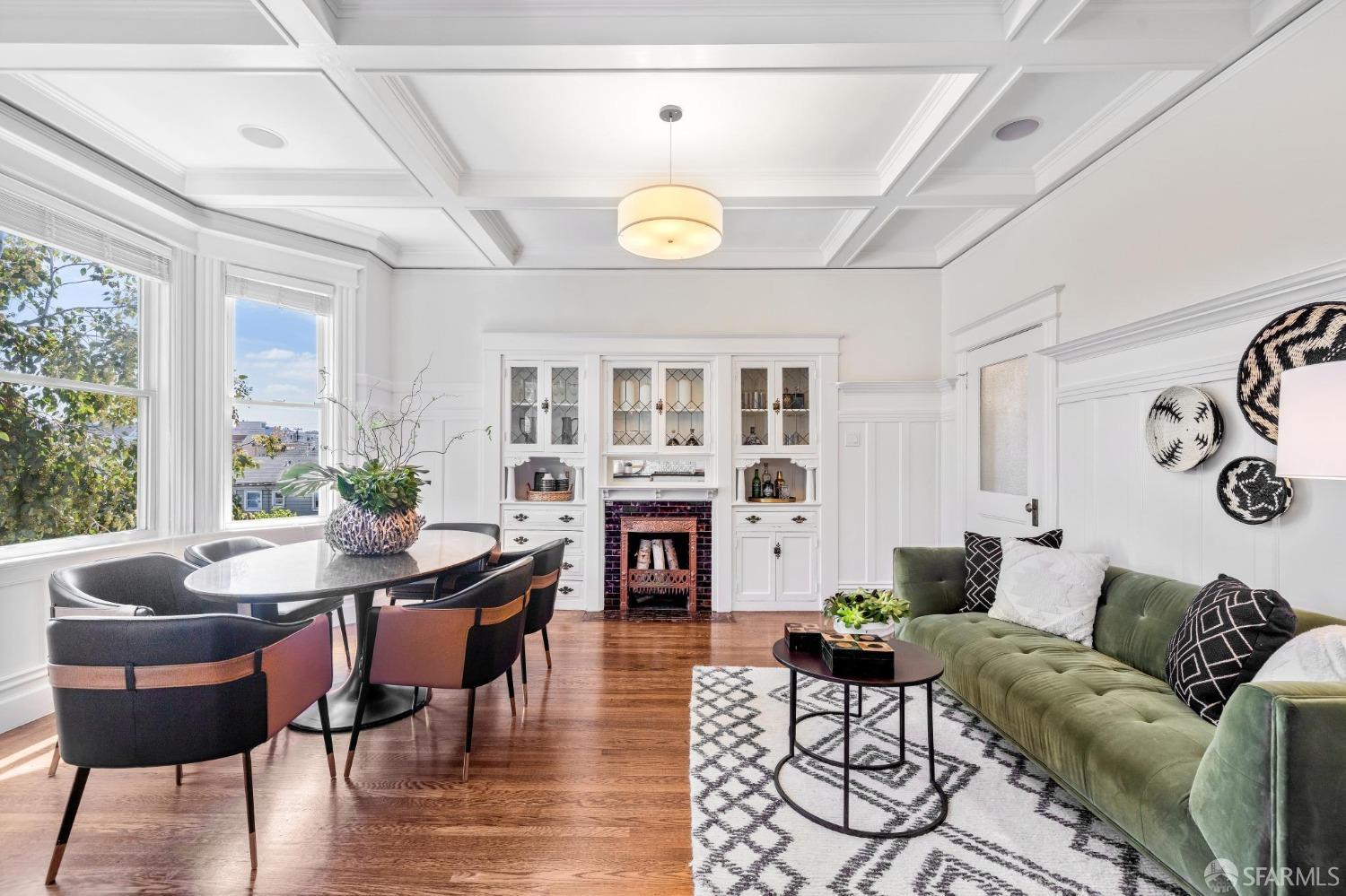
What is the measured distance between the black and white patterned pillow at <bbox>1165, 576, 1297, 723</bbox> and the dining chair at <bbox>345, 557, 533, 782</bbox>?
251 cm

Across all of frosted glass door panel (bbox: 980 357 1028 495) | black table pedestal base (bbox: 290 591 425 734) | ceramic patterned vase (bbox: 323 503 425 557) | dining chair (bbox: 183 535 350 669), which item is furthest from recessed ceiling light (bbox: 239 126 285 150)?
frosted glass door panel (bbox: 980 357 1028 495)

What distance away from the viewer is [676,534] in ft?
16.6

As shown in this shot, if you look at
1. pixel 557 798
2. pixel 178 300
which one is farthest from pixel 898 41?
pixel 178 300

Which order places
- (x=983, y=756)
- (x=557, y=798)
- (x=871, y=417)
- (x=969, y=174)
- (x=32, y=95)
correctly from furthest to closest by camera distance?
(x=871, y=417) < (x=969, y=174) < (x=32, y=95) < (x=983, y=756) < (x=557, y=798)

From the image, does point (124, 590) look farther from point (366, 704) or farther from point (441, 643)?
point (441, 643)

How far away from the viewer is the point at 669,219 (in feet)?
9.29

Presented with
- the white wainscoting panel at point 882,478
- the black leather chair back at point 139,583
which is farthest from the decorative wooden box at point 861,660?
the white wainscoting panel at point 882,478

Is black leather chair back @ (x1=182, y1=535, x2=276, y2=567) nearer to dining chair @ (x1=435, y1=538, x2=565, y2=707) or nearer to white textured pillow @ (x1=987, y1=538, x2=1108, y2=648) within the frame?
dining chair @ (x1=435, y1=538, x2=565, y2=707)

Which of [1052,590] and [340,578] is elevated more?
[340,578]

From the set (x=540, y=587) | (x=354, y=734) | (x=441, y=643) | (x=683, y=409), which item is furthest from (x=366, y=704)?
(x=683, y=409)

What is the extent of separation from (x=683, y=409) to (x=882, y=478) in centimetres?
178

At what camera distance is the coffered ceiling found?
2.21 metres

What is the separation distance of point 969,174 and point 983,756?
10.3 ft

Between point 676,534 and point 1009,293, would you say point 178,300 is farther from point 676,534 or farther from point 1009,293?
point 1009,293
